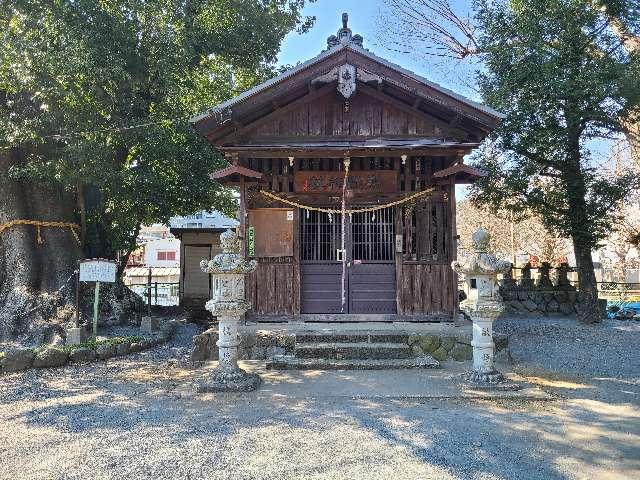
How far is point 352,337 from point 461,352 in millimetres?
1949

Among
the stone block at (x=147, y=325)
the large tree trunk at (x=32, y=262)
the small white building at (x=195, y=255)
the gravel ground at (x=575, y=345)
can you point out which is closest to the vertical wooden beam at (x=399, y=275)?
the gravel ground at (x=575, y=345)

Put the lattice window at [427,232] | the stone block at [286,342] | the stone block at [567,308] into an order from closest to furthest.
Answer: the stone block at [286,342], the lattice window at [427,232], the stone block at [567,308]

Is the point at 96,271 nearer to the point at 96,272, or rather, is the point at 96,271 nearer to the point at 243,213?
the point at 96,272

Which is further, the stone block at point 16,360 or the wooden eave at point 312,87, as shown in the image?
the wooden eave at point 312,87

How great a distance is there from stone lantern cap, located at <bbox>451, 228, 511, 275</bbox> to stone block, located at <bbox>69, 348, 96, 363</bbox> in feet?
23.0

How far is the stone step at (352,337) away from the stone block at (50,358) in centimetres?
428

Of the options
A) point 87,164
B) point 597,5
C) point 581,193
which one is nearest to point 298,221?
point 87,164

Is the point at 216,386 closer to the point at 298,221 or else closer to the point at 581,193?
the point at 298,221

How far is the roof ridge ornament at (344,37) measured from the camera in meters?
9.56

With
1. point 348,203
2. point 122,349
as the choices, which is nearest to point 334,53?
point 348,203

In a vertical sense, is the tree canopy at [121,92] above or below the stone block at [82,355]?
above

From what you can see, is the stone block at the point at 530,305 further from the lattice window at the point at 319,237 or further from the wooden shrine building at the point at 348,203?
the lattice window at the point at 319,237

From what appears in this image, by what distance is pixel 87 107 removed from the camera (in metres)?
11.2

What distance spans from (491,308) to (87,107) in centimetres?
951
